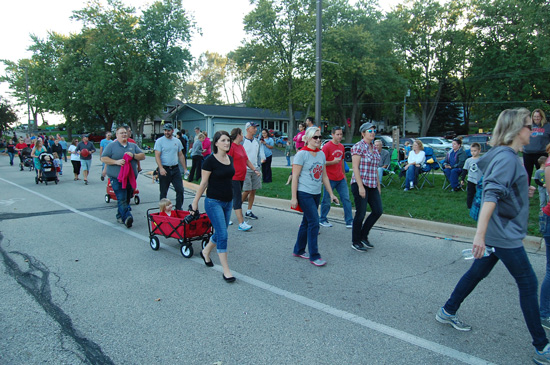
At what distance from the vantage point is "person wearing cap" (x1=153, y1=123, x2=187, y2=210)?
7.85m

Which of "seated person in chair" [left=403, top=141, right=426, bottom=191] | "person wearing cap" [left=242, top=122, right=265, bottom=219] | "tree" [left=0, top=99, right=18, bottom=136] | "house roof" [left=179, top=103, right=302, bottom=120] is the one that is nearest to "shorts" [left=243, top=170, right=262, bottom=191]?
"person wearing cap" [left=242, top=122, right=265, bottom=219]

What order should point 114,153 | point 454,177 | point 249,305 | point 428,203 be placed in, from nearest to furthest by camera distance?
point 249,305, point 114,153, point 428,203, point 454,177

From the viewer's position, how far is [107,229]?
7531mm

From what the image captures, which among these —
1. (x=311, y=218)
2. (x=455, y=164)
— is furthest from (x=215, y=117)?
(x=311, y=218)

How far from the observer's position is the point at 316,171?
5.38 metres

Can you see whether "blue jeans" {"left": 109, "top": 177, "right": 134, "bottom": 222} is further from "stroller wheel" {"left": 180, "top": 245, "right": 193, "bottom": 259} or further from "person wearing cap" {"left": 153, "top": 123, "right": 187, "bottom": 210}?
"stroller wheel" {"left": 180, "top": 245, "right": 193, "bottom": 259}

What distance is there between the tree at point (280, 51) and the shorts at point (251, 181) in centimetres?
2995

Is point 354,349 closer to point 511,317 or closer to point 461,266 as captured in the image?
point 511,317

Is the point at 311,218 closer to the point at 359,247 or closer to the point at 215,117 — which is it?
the point at 359,247

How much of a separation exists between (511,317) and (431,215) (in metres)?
4.06

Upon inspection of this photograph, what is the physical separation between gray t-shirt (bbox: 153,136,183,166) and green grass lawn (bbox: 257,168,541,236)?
10.8 feet

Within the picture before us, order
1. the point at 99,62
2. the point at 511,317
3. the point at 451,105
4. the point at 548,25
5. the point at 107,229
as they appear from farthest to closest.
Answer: the point at 451,105, the point at 99,62, the point at 548,25, the point at 107,229, the point at 511,317

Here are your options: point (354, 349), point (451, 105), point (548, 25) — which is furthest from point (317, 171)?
point (451, 105)

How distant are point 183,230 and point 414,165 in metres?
7.69
